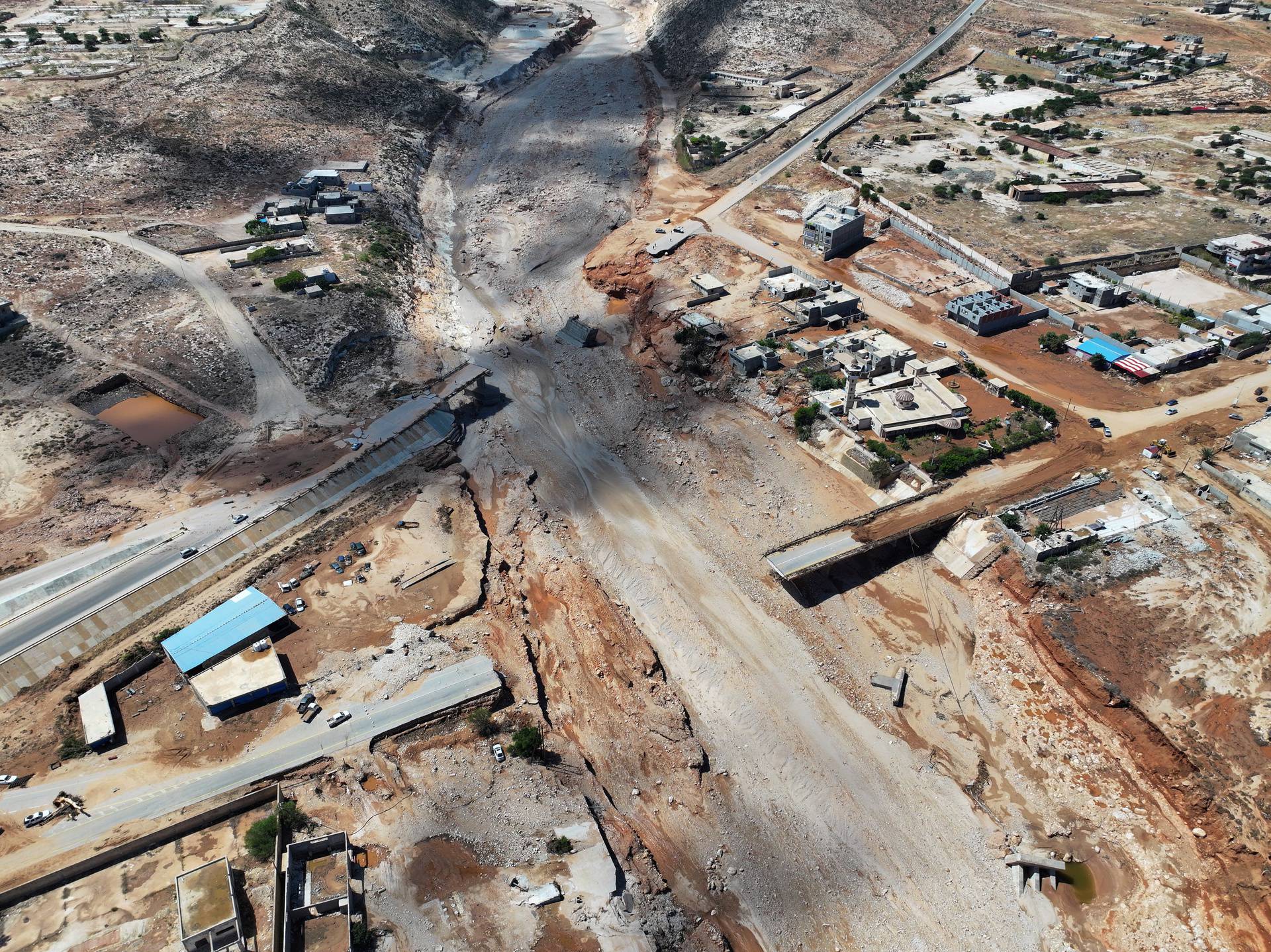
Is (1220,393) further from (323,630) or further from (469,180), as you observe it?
(469,180)

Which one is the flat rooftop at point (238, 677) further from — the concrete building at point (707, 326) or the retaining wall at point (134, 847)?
the concrete building at point (707, 326)

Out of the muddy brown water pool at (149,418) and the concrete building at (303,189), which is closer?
the muddy brown water pool at (149,418)

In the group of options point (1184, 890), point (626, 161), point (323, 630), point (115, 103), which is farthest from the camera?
point (626, 161)

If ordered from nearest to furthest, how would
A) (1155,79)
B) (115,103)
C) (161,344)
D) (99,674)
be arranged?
(99,674) < (161,344) < (115,103) < (1155,79)

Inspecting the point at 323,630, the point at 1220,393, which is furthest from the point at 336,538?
the point at 1220,393

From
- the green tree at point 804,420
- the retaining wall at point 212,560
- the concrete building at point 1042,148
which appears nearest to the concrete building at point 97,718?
the retaining wall at point 212,560

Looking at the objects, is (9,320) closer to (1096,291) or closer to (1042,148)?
(1096,291)
